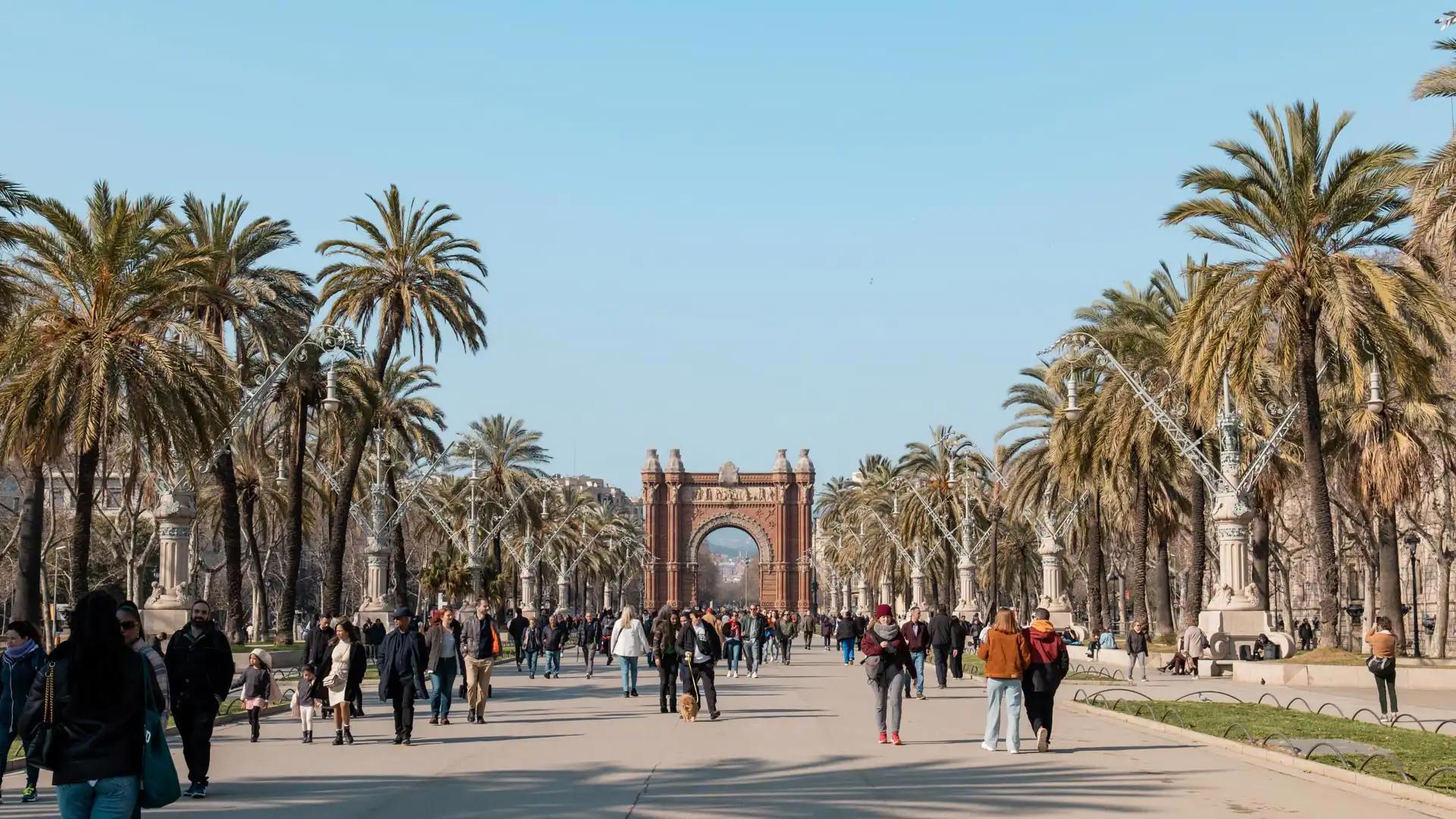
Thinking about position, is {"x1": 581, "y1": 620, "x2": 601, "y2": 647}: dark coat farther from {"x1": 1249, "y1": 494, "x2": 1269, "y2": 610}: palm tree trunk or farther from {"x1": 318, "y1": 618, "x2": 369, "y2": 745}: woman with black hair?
{"x1": 318, "y1": 618, "x2": 369, "y2": 745}: woman with black hair

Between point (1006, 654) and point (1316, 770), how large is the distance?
3.06m

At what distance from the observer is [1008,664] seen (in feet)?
50.1

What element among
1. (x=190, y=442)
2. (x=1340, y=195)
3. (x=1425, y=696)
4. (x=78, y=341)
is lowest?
(x=1425, y=696)

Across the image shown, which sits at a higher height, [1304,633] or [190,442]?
[190,442]

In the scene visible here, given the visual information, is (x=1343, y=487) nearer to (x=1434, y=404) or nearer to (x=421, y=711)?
(x=1434, y=404)

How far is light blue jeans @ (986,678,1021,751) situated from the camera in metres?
15.4

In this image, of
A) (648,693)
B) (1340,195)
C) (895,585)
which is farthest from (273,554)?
(1340,195)

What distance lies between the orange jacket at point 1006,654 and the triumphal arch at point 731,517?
128906 millimetres

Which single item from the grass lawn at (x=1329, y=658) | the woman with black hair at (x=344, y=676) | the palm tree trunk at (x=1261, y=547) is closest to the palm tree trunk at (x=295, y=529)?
the woman with black hair at (x=344, y=676)

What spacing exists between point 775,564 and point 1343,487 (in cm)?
9908

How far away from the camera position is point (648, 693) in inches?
1104

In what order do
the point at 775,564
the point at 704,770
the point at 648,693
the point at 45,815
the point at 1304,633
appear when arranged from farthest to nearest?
the point at 775,564 < the point at 1304,633 < the point at 648,693 < the point at 704,770 < the point at 45,815

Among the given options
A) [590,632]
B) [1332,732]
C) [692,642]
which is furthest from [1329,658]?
[590,632]

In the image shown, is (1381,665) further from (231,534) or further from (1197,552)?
(231,534)
